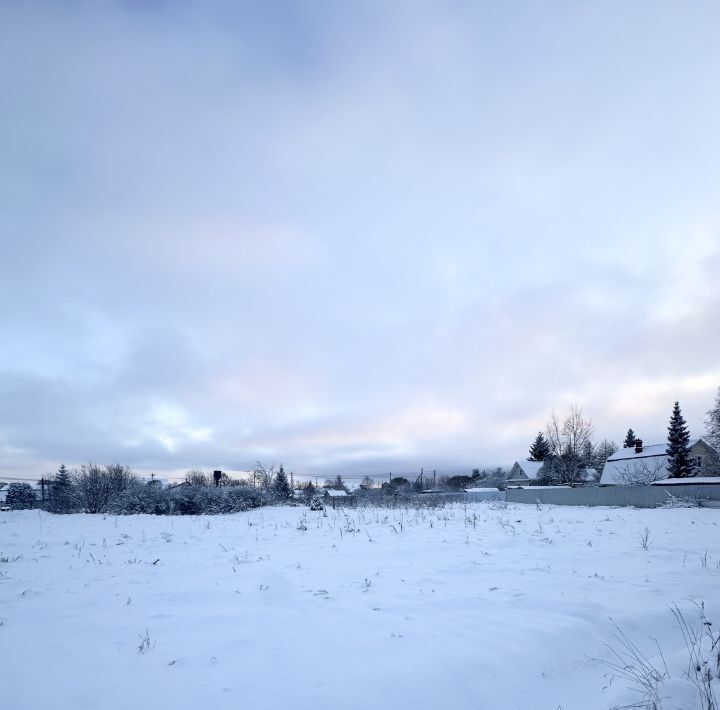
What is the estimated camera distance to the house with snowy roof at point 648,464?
151ft

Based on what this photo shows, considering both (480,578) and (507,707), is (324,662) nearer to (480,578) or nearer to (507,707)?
(507,707)

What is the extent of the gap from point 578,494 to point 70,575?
3104 centimetres

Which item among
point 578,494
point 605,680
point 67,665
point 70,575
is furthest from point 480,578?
point 578,494

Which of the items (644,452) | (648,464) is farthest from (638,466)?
(644,452)

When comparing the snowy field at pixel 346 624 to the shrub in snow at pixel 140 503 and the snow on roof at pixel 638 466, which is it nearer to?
the shrub in snow at pixel 140 503

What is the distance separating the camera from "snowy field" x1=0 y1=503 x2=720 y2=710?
354 cm

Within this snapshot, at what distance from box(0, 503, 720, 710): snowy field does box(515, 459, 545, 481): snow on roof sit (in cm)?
6216

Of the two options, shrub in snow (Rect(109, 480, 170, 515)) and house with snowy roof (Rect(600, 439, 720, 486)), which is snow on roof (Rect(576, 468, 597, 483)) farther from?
shrub in snow (Rect(109, 480, 170, 515))

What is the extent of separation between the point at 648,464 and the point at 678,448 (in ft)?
12.6

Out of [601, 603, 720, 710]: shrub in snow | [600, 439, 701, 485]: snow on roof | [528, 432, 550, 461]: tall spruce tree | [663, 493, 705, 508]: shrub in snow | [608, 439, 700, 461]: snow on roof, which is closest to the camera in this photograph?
[601, 603, 720, 710]: shrub in snow

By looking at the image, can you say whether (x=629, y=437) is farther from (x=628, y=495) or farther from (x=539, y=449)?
(x=628, y=495)

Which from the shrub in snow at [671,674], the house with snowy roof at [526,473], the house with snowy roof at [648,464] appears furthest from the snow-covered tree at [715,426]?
the shrub in snow at [671,674]

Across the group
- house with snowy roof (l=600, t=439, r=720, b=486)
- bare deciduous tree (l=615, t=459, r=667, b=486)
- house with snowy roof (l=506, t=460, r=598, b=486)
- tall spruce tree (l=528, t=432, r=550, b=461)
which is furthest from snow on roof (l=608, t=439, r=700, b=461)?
tall spruce tree (l=528, t=432, r=550, b=461)

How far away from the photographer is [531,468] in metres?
68.4
